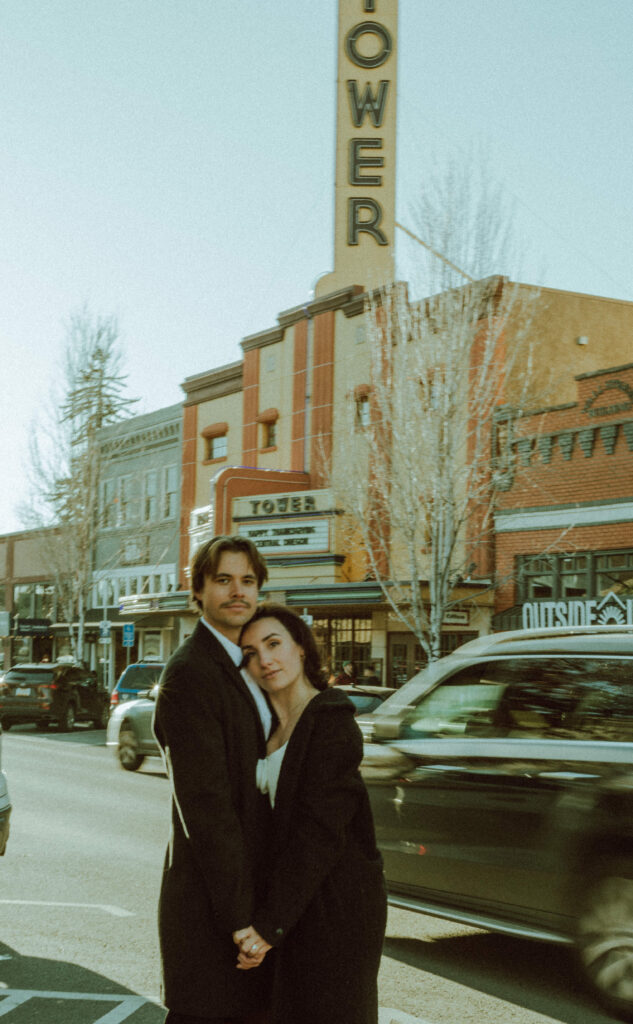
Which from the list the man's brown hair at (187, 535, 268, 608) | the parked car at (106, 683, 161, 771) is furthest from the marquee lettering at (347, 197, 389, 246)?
the man's brown hair at (187, 535, 268, 608)

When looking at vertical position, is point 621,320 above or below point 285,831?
above

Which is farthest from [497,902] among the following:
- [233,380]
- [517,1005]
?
[233,380]

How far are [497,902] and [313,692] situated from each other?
9.30 feet

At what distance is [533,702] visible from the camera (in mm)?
5590

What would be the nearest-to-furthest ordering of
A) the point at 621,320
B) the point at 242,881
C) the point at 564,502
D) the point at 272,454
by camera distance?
the point at 242,881, the point at 564,502, the point at 621,320, the point at 272,454

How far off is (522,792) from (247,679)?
2642 millimetres

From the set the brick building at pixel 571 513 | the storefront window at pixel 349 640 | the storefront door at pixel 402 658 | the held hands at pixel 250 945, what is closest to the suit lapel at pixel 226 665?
the held hands at pixel 250 945

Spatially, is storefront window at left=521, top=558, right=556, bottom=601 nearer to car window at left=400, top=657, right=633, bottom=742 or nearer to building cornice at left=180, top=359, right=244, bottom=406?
building cornice at left=180, top=359, right=244, bottom=406

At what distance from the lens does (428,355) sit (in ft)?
69.9

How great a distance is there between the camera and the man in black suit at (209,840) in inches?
109

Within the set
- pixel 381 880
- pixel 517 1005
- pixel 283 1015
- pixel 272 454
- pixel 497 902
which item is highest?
pixel 272 454

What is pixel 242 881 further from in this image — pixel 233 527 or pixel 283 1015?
pixel 233 527

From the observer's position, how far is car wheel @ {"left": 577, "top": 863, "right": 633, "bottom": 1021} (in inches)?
192

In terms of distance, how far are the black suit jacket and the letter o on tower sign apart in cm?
2845
